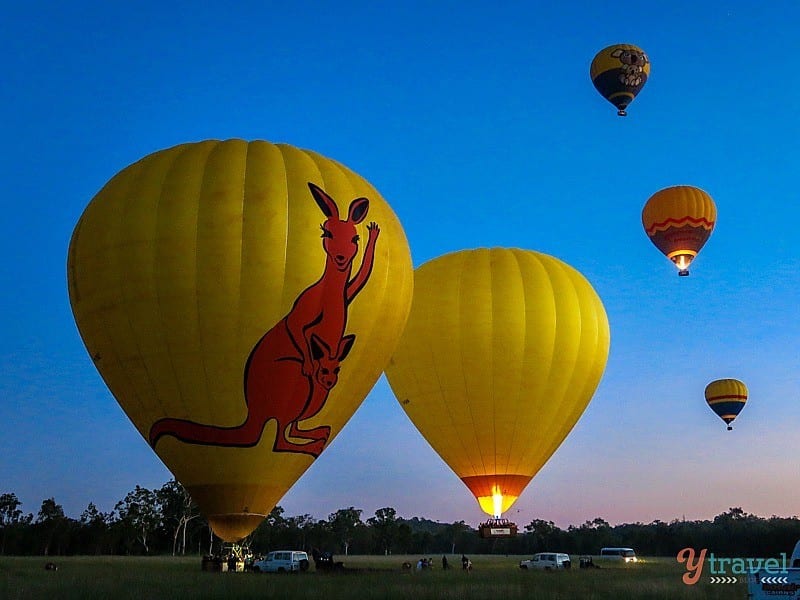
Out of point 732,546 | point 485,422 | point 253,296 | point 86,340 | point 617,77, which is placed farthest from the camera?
point 732,546

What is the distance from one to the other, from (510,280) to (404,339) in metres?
3.52

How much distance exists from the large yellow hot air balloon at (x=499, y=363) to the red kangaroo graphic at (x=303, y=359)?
6.87 metres

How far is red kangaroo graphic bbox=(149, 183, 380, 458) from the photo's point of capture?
1858 cm

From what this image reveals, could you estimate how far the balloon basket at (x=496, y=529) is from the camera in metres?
26.0

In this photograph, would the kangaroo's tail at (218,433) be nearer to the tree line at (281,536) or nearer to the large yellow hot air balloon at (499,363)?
the large yellow hot air balloon at (499,363)

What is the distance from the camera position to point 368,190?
2089 cm

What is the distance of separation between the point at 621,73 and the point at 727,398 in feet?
63.0

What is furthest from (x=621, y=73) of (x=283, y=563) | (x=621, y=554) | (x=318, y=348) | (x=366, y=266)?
(x=621, y=554)

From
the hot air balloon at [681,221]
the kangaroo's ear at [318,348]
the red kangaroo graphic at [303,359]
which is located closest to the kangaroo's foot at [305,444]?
the red kangaroo graphic at [303,359]

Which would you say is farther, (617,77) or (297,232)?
(617,77)

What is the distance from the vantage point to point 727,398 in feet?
142

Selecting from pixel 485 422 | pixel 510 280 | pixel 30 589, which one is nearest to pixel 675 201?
pixel 510 280

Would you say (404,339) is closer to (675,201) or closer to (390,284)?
(390,284)

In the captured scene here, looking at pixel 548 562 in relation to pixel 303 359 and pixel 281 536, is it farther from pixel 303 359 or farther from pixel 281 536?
pixel 281 536
